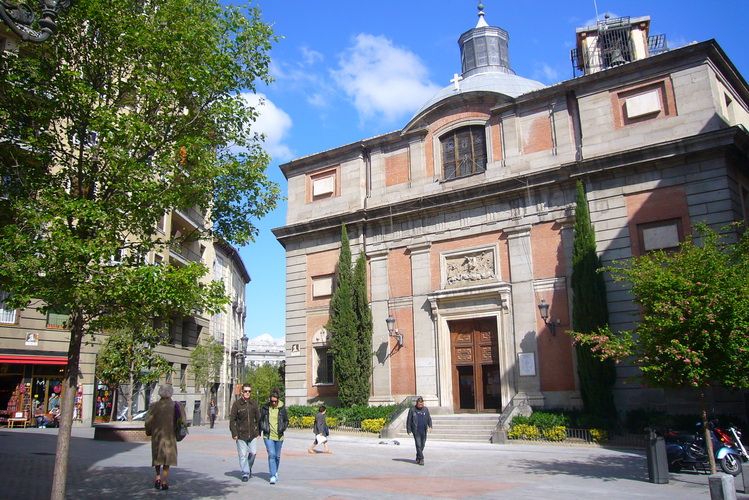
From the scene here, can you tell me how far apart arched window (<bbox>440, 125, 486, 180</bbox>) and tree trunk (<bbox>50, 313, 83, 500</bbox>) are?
745 inches

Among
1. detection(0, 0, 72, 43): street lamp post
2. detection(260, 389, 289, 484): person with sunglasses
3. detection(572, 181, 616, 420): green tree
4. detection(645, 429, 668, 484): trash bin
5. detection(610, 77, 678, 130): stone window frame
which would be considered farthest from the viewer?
detection(610, 77, 678, 130): stone window frame

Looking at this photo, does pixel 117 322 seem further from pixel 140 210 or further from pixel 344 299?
pixel 344 299

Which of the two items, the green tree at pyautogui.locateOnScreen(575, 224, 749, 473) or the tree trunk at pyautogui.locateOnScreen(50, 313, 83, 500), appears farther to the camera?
the green tree at pyautogui.locateOnScreen(575, 224, 749, 473)

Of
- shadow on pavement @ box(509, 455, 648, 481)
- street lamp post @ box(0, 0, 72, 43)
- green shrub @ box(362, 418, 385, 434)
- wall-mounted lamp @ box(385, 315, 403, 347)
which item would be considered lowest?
shadow on pavement @ box(509, 455, 648, 481)

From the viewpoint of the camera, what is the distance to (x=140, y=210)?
8.55m

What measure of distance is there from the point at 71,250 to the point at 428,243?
1854 cm

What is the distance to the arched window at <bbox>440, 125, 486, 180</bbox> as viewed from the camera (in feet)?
82.3

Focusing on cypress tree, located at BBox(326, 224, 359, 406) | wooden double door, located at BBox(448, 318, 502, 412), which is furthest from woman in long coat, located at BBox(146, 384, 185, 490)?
wooden double door, located at BBox(448, 318, 502, 412)

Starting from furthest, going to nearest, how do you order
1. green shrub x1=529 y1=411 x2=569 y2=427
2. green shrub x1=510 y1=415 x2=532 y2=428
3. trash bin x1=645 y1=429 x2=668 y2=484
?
1. green shrub x1=510 y1=415 x2=532 y2=428
2. green shrub x1=529 y1=411 x2=569 y2=427
3. trash bin x1=645 y1=429 x2=668 y2=484

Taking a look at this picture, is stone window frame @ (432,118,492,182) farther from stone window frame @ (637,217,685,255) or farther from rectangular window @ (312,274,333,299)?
rectangular window @ (312,274,333,299)

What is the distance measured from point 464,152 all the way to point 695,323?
15531mm

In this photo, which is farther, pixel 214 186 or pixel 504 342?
pixel 504 342

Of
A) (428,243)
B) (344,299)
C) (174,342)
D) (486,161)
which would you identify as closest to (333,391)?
(344,299)

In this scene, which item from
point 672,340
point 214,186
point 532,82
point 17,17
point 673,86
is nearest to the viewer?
point 17,17
